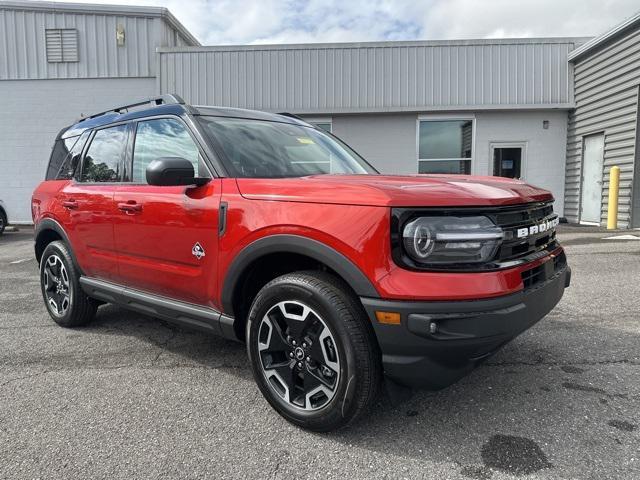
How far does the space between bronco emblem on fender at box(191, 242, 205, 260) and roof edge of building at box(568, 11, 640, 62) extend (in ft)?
35.3

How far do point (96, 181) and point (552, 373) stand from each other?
373 centimetres

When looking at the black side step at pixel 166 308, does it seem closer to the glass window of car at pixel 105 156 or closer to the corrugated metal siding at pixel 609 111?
the glass window of car at pixel 105 156

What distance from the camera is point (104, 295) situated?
3773 millimetres

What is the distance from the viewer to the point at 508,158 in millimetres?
12836

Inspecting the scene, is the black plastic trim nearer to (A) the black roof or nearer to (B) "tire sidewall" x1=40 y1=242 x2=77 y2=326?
(A) the black roof

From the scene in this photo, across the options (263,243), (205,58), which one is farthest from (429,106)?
(263,243)

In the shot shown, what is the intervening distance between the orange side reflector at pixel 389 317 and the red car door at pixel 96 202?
2.30m

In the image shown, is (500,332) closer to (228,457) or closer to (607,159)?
(228,457)

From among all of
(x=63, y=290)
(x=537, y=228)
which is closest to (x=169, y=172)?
(x=537, y=228)

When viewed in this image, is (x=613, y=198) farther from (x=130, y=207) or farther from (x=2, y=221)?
(x=2, y=221)

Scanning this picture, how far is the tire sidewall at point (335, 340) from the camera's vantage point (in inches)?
88.9

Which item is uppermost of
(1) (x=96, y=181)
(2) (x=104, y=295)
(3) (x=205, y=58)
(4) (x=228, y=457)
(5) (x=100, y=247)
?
(3) (x=205, y=58)

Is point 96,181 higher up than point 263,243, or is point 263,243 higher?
point 96,181

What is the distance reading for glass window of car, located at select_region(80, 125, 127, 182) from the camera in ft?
12.3
